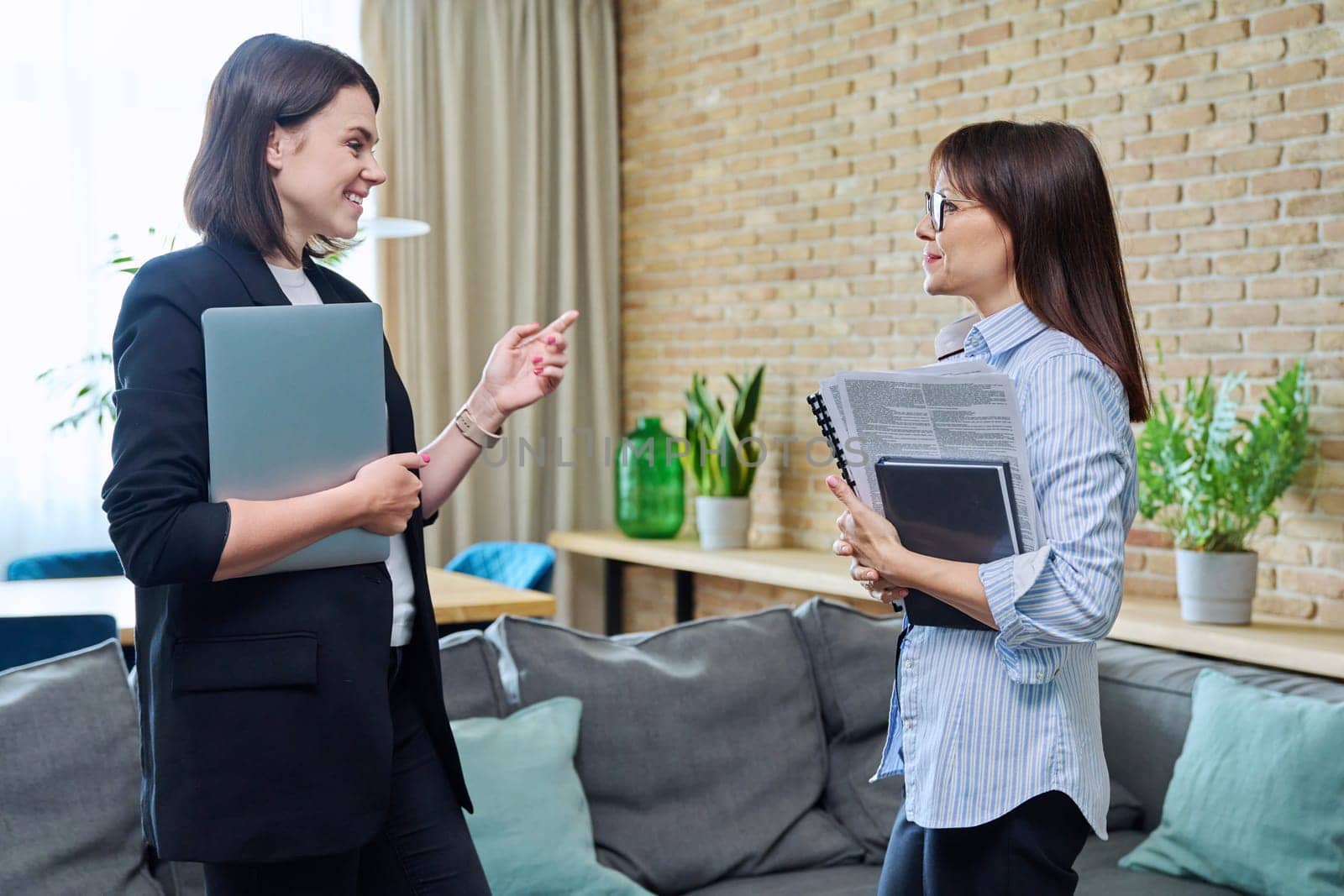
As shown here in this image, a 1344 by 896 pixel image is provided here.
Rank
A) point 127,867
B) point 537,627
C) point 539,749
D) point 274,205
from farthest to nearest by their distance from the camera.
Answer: point 537,627
point 539,749
point 127,867
point 274,205

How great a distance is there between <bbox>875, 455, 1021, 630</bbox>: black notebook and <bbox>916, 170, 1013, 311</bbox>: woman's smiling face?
22 centimetres

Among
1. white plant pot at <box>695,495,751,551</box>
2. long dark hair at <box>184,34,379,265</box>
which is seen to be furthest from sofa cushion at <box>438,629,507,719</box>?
white plant pot at <box>695,495,751,551</box>

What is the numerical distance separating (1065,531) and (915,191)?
3.33 metres

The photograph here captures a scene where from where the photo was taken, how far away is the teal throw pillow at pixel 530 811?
227 cm

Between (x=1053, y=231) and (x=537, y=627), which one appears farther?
(x=537, y=627)

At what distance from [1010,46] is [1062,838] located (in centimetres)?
330

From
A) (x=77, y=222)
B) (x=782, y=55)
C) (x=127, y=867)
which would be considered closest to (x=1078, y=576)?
(x=127, y=867)

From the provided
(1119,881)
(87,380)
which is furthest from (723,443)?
(1119,881)

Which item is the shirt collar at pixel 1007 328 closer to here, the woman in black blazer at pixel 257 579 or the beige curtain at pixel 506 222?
the woman in black blazer at pixel 257 579

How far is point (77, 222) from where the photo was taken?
16.2ft

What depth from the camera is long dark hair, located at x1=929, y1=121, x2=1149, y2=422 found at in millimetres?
1496

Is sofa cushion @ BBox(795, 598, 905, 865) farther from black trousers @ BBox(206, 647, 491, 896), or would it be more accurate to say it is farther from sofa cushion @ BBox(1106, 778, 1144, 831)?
black trousers @ BBox(206, 647, 491, 896)

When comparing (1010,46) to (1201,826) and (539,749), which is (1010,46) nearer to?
(1201,826)

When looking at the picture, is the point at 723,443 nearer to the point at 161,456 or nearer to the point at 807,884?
the point at 807,884
